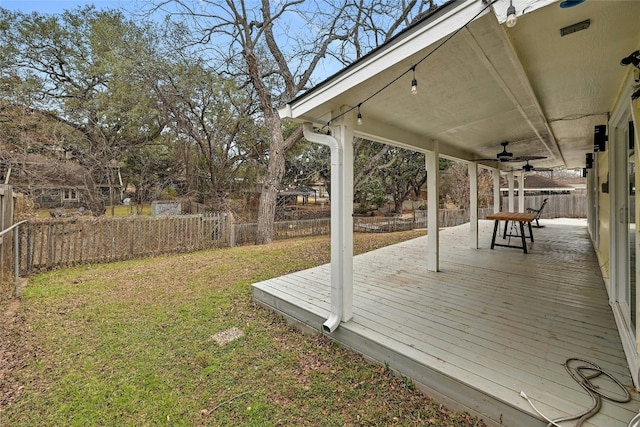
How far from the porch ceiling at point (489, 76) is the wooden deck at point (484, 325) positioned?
78.3 inches

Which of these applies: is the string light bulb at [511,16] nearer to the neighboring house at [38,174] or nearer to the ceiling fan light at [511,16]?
the ceiling fan light at [511,16]

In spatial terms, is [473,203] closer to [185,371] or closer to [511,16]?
[511,16]

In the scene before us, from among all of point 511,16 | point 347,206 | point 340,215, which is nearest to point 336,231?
point 340,215

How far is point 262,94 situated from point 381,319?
8536 mm

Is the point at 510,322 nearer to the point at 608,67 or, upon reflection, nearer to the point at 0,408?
the point at 608,67

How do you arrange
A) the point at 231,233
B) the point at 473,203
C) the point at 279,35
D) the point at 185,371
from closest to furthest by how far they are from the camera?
the point at 185,371 < the point at 473,203 < the point at 231,233 < the point at 279,35

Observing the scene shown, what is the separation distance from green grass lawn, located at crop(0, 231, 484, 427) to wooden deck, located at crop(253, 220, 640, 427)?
0.64ft

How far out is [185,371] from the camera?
7.97ft

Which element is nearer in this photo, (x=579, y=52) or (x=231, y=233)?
(x=579, y=52)

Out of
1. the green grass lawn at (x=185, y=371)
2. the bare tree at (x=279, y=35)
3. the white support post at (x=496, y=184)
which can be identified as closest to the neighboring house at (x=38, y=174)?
the bare tree at (x=279, y=35)

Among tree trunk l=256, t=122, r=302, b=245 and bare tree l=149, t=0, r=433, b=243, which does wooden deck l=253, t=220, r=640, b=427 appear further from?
bare tree l=149, t=0, r=433, b=243

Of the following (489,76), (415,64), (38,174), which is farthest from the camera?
(38,174)

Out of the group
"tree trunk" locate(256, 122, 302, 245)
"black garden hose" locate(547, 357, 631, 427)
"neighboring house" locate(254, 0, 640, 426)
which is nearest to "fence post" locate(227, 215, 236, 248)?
"tree trunk" locate(256, 122, 302, 245)

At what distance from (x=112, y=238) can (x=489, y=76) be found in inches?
300
